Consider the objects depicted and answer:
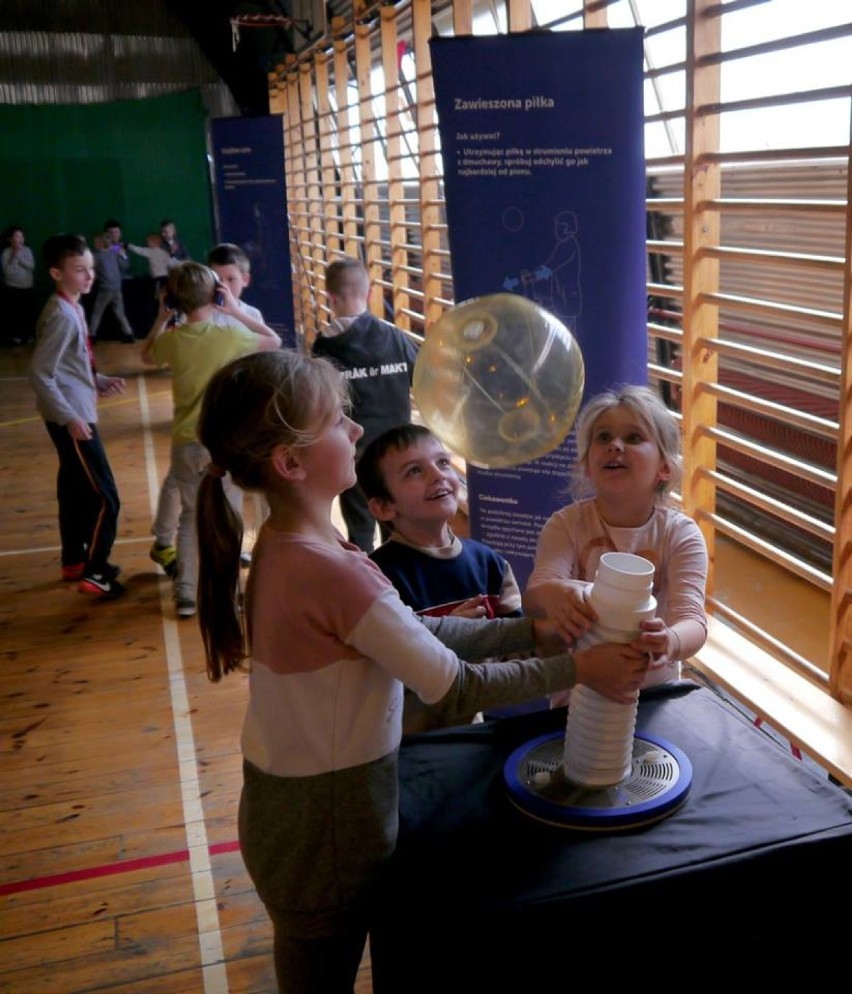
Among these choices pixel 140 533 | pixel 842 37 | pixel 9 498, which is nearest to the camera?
pixel 842 37

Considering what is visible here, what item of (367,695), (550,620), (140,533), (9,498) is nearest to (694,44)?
(550,620)

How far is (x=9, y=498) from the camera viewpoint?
758 cm

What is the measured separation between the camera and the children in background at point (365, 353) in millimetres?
4734

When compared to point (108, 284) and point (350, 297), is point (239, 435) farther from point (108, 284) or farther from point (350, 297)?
point (108, 284)

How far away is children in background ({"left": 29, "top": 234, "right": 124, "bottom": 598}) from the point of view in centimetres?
496

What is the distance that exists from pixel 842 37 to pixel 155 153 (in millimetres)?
15788

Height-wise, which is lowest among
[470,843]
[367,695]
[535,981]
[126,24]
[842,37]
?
[535,981]

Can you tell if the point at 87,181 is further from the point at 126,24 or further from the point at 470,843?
the point at 470,843

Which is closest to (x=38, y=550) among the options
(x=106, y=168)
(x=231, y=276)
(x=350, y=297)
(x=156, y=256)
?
(x=231, y=276)

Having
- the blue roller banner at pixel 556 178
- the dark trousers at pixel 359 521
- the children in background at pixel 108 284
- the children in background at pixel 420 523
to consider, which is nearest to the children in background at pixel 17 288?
the children in background at pixel 108 284

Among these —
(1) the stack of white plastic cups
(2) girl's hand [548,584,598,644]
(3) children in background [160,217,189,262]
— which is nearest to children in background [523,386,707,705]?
(2) girl's hand [548,584,598,644]

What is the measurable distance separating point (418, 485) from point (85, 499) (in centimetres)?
364

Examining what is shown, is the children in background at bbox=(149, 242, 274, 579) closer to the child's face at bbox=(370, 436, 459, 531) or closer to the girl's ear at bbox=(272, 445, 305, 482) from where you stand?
the child's face at bbox=(370, 436, 459, 531)

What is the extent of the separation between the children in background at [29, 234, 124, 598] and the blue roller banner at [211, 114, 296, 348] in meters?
3.53
